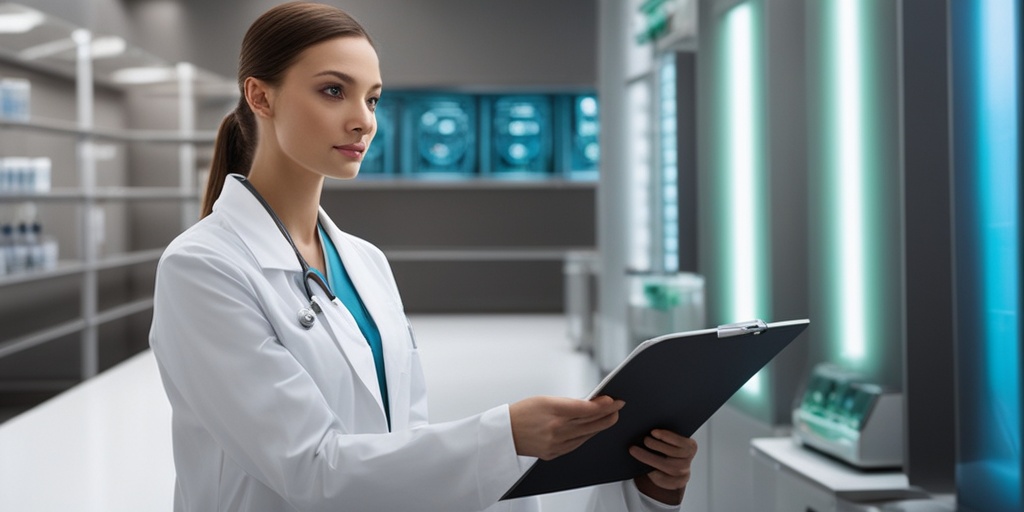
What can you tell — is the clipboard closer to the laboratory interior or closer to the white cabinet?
the laboratory interior

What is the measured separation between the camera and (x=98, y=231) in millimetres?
7086

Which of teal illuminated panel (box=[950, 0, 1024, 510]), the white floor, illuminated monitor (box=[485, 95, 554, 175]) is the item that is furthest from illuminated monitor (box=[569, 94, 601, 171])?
teal illuminated panel (box=[950, 0, 1024, 510])

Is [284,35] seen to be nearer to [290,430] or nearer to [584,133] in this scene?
[290,430]

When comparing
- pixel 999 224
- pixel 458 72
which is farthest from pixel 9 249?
pixel 458 72

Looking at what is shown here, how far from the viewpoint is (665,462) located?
1.35m

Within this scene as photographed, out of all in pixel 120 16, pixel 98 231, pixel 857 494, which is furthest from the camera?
pixel 120 16

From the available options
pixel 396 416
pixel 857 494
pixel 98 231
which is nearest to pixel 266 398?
pixel 396 416

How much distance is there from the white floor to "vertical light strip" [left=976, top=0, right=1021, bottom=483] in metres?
2.03

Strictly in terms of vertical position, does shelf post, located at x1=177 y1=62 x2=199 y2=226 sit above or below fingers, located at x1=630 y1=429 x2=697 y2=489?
above

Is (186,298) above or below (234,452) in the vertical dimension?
above

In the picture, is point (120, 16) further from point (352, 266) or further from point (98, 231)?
point (352, 266)

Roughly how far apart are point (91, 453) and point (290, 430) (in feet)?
12.9

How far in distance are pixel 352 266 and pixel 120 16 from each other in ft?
31.5

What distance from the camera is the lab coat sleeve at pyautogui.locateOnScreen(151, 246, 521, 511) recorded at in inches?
46.0
